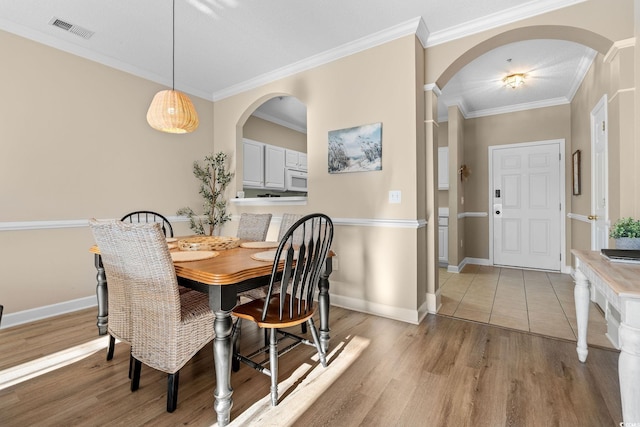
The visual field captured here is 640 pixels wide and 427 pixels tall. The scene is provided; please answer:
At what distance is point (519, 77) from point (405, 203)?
2.42m

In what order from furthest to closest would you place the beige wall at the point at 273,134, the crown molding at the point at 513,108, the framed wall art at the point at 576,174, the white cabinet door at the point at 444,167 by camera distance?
the white cabinet door at the point at 444,167, the beige wall at the point at 273,134, the crown molding at the point at 513,108, the framed wall art at the point at 576,174

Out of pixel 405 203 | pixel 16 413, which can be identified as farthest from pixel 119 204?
pixel 405 203

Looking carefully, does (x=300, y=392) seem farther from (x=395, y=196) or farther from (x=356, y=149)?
(x=356, y=149)

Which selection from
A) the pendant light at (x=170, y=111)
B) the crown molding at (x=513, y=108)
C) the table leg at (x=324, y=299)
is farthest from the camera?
the crown molding at (x=513, y=108)

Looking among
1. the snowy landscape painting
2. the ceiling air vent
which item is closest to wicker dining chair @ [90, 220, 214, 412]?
the snowy landscape painting

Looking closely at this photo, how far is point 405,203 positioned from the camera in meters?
2.70

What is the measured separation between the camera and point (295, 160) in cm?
560

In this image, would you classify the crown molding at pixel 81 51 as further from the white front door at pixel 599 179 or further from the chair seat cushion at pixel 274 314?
the white front door at pixel 599 179

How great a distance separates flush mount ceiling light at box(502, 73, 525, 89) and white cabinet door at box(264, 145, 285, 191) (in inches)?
134

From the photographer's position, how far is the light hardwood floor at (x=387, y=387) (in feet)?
4.83

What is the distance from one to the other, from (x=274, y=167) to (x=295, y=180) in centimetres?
60

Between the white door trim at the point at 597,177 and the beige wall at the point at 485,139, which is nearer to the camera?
the white door trim at the point at 597,177

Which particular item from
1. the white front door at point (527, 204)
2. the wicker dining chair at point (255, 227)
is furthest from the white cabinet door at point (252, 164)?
Result: the white front door at point (527, 204)

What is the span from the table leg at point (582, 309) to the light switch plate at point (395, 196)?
1.33 meters
